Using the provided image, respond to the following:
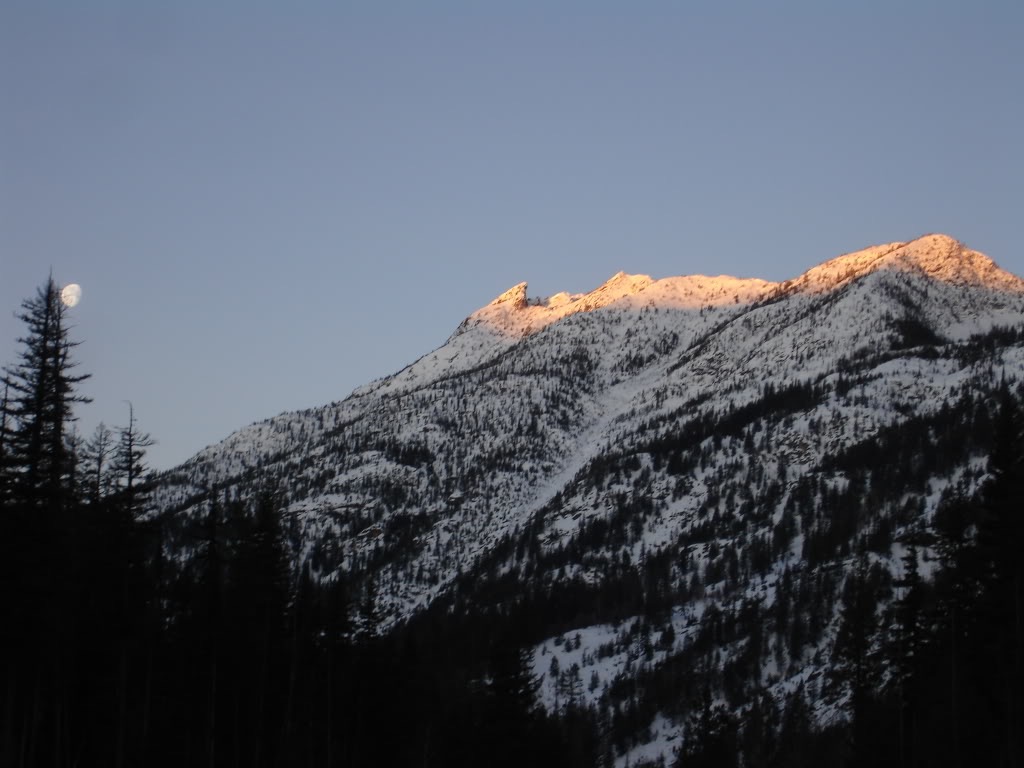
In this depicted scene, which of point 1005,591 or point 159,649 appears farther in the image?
point 159,649

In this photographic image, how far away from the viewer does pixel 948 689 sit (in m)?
70.5

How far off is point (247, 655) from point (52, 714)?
17.6 m

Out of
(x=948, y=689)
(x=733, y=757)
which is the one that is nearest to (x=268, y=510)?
(x=948, y=689)

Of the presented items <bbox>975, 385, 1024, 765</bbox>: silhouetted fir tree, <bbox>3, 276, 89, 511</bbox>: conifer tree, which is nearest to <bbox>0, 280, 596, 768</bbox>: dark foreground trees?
<bbox>3, 276, 89, 511</bbox>: conifer tree

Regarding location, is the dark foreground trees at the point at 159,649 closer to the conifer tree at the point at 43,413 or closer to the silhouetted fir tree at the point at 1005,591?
the conifer tree at the point at 43,413

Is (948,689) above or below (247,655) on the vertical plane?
below

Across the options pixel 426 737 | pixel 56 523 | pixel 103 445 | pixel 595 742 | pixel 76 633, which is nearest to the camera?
pixel 56 523

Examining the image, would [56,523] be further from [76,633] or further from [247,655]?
[247,655]

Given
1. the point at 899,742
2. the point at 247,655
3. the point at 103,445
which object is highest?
the point at 103,445

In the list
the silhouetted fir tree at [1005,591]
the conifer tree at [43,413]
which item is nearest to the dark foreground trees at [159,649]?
the conifer tree at [43,413]

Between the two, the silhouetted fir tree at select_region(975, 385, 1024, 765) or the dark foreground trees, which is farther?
the silhouetted fir tree at select_region(975, 385, 1024, 765)

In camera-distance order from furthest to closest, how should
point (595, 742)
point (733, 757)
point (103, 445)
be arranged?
point (595, 742) < point (733, 757) < point (103, 445)

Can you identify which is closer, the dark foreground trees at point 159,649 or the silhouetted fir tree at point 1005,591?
the dark foreground trees at point 159,649

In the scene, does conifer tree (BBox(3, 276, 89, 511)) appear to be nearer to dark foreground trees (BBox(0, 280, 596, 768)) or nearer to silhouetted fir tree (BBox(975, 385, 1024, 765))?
dark foreground trees (BBox(0, 280, 596, 768))
